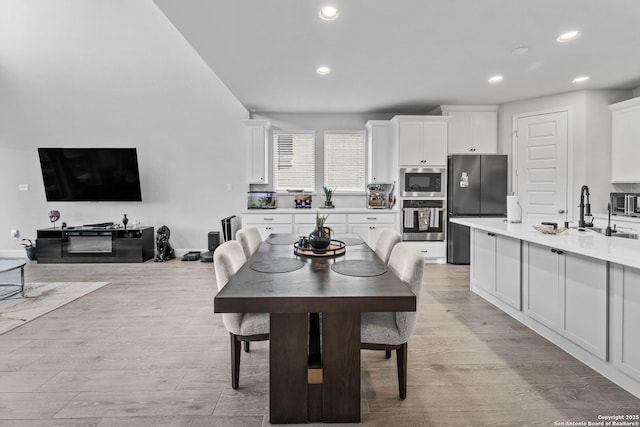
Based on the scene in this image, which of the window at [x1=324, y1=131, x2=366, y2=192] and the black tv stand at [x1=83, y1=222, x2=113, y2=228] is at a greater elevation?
the window at [x1=324, y1=131, x2=366, y2=192]

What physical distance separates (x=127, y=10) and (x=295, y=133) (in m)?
3.23

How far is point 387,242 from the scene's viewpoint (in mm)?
2576

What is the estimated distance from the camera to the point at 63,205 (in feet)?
18.6

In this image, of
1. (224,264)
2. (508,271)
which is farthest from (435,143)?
(224,264)

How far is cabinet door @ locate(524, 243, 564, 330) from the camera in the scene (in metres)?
2.37

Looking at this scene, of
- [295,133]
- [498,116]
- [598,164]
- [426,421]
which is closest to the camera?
[426,421]

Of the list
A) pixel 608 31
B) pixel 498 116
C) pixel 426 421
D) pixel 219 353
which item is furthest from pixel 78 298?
pixel 498 116

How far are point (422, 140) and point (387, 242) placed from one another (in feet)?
9.85

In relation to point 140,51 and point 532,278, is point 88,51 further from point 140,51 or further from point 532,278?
point 532,278

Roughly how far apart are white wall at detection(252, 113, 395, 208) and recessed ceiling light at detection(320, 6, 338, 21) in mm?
3061

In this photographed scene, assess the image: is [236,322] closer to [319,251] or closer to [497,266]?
[319,251]

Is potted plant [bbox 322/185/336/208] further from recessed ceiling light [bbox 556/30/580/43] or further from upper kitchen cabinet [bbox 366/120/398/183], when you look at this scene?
recessed ceiling light [bbox 556/30/580/43]

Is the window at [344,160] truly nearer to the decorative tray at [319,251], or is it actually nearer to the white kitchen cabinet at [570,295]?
the white kitchen cabinet at [570,295]

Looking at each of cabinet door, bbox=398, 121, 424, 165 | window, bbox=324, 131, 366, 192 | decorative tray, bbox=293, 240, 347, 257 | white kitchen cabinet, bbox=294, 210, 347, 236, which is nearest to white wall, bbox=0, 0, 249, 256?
white kitchen cabinet, bbox=294, 210, 347, 236
